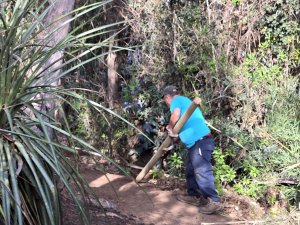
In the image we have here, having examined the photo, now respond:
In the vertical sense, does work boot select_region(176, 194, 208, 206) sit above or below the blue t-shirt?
below

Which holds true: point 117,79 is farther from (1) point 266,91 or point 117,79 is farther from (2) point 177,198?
(2) point 177,198

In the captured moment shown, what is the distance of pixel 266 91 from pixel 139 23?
2625mm

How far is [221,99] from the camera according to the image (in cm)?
849

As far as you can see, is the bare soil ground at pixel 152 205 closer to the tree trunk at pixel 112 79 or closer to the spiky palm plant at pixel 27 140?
the spiky palm plant at pixel 27 140

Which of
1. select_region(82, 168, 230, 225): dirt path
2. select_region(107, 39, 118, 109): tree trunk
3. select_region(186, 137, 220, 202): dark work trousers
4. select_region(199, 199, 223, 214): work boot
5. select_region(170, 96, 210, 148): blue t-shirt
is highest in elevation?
select_region(107, 39, 118, 109): tree trunk

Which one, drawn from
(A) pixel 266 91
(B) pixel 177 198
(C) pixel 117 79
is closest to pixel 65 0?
(B) pixel 177 198

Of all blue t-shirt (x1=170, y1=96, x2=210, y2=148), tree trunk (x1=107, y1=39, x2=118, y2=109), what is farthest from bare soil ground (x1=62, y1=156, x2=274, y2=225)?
tree trunk (x1=107, y1=39, x2=118, y2=109)

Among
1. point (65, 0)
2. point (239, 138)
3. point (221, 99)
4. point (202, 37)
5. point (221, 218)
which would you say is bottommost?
point (221, 218)

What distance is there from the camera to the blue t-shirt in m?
6.53

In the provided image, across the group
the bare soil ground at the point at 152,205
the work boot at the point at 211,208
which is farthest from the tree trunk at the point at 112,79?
the work boot at the point at 211,208

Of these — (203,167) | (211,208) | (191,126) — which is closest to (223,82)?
(191,126)

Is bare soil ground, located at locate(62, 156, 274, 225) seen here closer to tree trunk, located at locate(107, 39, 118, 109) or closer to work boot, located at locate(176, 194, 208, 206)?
work boot, located at locate(176, 194, 208, 206)

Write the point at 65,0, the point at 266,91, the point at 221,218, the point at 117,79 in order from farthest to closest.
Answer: the point at 117,79 → the point at 266,91 → the point at 221,218 → the point at 65,0

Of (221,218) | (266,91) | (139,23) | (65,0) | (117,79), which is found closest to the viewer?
(65,0)
